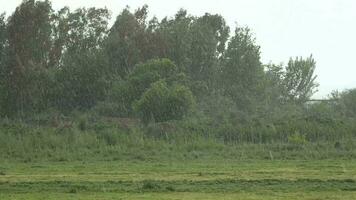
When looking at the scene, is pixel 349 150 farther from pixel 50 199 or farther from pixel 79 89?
pixel 79 89

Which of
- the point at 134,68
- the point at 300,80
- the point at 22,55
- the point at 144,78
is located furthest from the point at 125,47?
the point at 300,80

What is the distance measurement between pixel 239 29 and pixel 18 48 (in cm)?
1658

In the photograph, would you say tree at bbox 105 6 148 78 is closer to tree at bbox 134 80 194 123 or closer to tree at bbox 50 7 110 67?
tree at bbox 50 7 110 67

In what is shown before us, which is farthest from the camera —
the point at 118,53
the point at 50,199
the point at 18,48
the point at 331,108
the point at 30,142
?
the point at 331,108

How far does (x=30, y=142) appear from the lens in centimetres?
2419

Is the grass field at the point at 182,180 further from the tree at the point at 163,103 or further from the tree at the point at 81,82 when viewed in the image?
the tree at the point at 81,82

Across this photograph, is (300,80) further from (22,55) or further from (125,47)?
(22,55)

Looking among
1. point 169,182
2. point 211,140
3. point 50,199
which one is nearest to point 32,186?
point 50,199

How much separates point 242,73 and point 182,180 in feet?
89.8

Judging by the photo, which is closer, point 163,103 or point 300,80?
point 163,103

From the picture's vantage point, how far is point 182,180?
1471 centimetres

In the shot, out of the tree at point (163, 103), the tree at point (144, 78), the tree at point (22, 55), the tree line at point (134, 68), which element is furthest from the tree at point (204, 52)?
the tree at point (22, 55)

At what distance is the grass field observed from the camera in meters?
12.8

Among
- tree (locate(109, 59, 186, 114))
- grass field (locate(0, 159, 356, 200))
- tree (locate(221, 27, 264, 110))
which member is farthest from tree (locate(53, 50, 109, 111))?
grass field (locate(0, 159, 356, 200))
